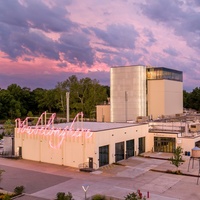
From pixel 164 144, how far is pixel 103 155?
13.4 metres

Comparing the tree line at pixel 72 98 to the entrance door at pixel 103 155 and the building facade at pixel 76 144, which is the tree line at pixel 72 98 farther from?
the entrance door at pixel 103 155

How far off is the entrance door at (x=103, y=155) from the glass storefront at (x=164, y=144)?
12.3 meters

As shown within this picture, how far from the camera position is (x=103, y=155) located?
3669 cm

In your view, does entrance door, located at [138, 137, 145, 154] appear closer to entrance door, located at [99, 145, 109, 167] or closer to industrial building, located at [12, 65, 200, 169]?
industrial building, located at [12, 65, 200, 169]

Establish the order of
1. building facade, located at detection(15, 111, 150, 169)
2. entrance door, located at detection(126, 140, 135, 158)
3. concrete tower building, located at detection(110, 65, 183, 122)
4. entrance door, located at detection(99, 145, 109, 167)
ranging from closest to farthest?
building facade, located at detection(15, 111, 150, 169), entrance door, located at detection(99, 145, 109, 167), entrance door, located at detection(126, 140, 135, 158), concrete tower building, located at detection(110, 65, 183, 122)

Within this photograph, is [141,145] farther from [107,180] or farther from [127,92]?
[127,92]

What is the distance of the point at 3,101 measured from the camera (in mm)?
107688

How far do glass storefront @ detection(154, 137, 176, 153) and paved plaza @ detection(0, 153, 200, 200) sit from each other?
6.20 metres

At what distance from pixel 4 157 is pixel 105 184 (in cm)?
1887

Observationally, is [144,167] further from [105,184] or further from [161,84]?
[161,84]

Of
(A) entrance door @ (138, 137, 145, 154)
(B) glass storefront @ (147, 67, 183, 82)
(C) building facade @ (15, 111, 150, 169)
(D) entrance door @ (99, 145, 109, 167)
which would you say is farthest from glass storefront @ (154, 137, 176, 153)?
(B) glass storefront @ (147, 67, 183, 82)

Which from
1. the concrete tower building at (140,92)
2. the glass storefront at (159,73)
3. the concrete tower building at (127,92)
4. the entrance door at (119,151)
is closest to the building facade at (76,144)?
the entrance door at (119,151)

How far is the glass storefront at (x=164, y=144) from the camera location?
45.2m

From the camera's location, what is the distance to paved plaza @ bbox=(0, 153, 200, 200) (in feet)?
85.5
